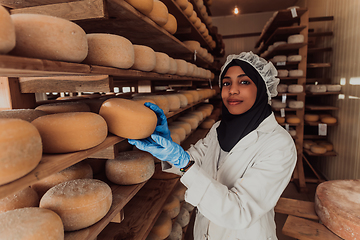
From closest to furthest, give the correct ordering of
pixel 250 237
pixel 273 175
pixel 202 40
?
1. pixel 273 175
2. pixel 250 237
3. pixel 202 40

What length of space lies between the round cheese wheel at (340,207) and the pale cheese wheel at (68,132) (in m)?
1.54

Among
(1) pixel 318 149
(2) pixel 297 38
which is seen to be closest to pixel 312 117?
(1) pixel 318 149

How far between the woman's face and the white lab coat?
7.3 inches

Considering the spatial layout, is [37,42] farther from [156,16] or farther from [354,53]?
[354,53]

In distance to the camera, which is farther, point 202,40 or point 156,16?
point 202,40

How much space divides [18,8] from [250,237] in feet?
5.71

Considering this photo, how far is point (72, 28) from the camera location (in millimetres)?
675

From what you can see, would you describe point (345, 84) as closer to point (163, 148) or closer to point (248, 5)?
point (163, 148)

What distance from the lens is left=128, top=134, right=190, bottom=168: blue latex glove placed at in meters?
1.04

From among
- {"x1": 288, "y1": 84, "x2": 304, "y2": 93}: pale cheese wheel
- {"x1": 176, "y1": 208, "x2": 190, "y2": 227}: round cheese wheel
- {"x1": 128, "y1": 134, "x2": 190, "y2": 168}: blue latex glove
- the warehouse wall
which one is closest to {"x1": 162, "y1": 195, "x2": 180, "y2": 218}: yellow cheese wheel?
{"x1": 176, "y1": 208, "x2": 190, "y2": 227}: round cheese wheel

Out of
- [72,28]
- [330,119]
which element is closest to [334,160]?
[330,119]

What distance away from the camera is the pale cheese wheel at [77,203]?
81 centimetres

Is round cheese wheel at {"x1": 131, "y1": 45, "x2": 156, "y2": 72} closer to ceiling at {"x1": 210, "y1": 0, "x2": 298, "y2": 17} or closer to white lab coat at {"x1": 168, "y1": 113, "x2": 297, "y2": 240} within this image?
white lab coat at {"x1": 168, "y1": 113, "x2": 297, "y2": 240}

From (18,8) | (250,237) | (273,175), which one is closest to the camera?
(18,8)
